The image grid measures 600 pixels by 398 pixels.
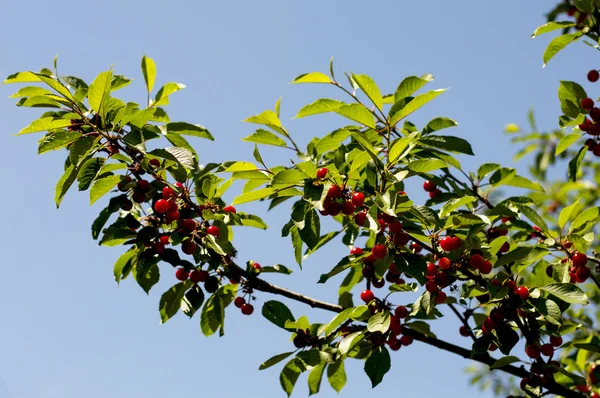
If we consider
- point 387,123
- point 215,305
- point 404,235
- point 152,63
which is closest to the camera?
point 404,235

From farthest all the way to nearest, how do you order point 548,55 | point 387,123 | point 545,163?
1. point 545,163
2. point 548,55
3. point 387,123

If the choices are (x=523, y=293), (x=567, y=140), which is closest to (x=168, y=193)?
(x=523, y=293)

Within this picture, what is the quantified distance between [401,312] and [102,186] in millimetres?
1532

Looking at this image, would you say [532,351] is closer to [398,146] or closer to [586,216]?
[586,216]

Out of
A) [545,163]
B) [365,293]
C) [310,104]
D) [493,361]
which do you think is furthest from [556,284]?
[545,163]

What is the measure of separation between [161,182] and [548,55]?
2.57 metres

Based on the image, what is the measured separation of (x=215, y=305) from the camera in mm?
3188

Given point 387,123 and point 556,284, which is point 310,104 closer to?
point 387,123

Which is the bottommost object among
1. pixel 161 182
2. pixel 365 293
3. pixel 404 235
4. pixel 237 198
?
pixel 365 293

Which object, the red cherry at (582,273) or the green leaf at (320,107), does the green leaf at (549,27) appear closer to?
the red cherry at (582,273)

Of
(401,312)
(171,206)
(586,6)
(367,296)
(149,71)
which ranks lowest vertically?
(401,312)

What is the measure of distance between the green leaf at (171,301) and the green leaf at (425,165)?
4.21ft

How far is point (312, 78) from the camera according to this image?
323 cm

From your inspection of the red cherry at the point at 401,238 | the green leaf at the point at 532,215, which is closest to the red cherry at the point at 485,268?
the red cherry at the point at 401,238
